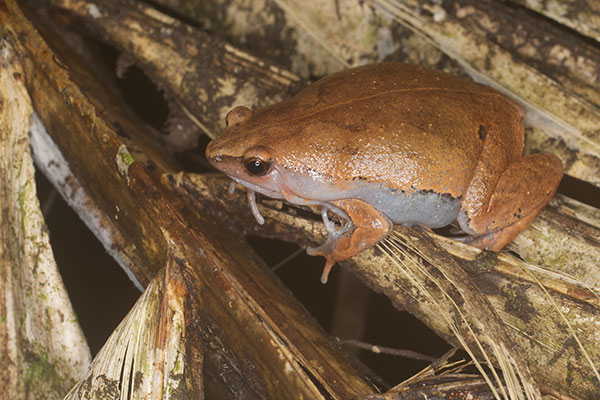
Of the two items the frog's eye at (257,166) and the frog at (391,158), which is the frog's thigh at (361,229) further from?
the frog's eye at (257,166)

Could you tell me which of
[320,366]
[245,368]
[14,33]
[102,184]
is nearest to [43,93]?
[14,33]

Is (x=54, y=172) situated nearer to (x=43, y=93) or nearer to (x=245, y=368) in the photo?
(x=43, y=93)

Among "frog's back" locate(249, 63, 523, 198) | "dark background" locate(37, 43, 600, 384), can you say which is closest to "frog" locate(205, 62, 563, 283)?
"frog's back" locate(249, 63, 523, 198)

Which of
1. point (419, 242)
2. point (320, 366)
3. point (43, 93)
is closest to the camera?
point (320, 366)

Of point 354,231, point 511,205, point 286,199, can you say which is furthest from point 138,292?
point 511,205

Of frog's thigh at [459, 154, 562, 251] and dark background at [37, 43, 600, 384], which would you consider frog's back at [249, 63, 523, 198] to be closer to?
frog's thigh at [459, 154, 562, 251]

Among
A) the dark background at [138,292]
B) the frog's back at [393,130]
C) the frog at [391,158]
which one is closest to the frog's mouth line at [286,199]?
the frog at [391,158]
